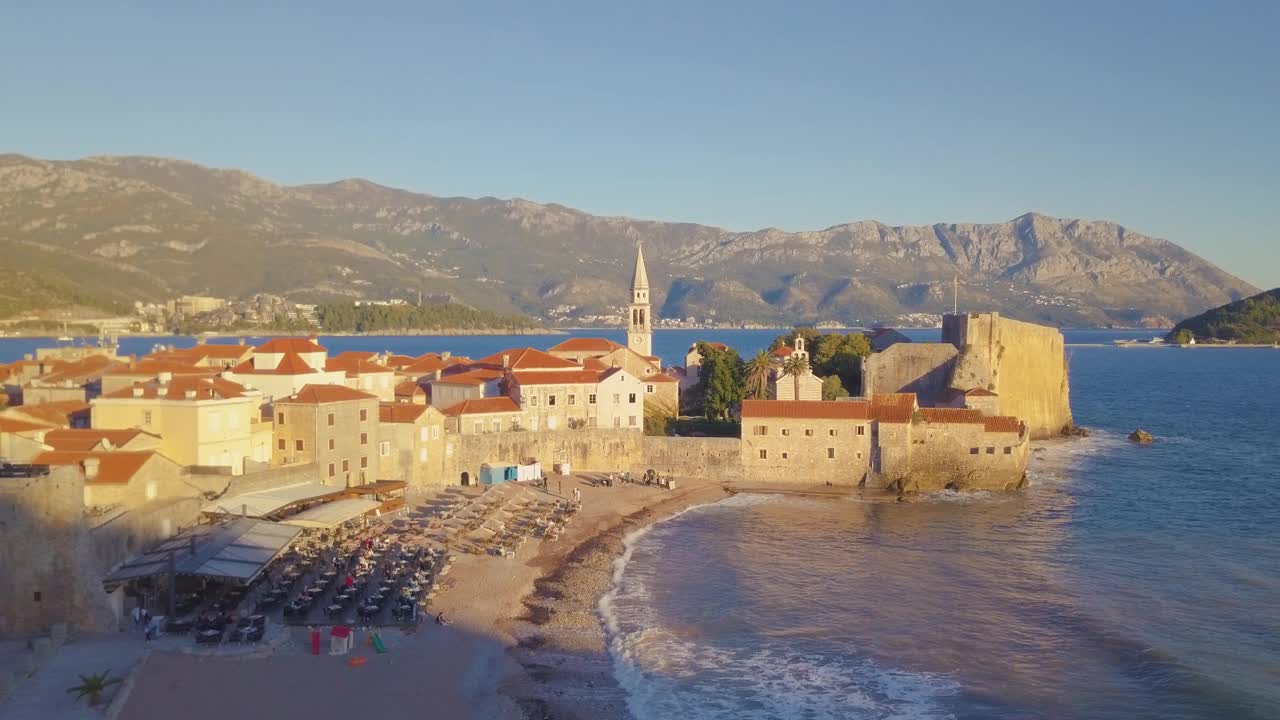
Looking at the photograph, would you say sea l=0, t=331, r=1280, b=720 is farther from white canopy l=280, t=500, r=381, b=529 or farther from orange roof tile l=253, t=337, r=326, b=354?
orange roof tile l=253, t=337, r=326, b=354

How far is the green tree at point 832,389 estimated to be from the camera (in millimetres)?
60656

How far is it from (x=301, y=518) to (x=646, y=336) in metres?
50.6

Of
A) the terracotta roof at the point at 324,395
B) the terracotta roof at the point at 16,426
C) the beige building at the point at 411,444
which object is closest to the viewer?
the terracotta roof at the point at 16,426

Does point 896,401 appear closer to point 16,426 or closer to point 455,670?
point 455,670

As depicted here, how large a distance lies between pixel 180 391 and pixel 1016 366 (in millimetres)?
52420

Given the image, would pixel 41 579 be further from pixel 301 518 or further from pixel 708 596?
pixel 708 596

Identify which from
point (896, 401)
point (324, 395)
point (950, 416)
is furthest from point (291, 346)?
point (950, 416)

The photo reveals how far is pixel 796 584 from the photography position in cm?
3247

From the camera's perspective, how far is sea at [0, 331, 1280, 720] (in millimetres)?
23500

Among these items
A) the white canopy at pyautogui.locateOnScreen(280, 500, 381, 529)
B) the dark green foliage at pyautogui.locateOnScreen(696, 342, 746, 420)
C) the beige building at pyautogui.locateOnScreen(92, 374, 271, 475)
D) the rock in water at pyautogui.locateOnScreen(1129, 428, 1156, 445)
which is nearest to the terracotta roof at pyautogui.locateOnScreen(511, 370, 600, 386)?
the dark green foliage at pyautogui.locateOnScreen(696, 342, 746, 420)

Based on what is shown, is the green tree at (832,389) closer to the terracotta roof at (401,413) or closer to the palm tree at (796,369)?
the palm tree at (796,369)

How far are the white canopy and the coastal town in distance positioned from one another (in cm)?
16

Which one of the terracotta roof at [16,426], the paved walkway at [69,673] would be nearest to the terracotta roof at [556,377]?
the terracotta roof at [16,426]

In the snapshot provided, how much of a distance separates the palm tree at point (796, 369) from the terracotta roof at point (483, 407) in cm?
1579
